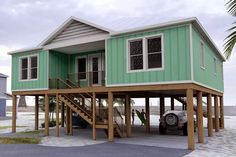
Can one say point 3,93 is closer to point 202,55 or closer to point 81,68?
point 81,68

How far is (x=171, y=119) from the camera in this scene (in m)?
18.6

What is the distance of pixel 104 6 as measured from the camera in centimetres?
1844

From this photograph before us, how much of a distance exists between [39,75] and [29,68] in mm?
1217

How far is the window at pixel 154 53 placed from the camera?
49.6 feet

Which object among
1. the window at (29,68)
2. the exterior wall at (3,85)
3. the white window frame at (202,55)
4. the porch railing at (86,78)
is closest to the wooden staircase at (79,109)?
the porch railing at (86,78)

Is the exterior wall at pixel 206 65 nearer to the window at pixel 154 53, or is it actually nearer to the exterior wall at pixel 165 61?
the exterior wall at pixel 165 61

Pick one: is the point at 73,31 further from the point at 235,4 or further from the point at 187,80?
the point at 235,4

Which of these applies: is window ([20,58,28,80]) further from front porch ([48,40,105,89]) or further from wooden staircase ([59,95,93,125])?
wooden staircase ([59,95,93,125])

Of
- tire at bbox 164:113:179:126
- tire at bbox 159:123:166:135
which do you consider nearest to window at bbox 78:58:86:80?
tire at bbox 159:123:166:135

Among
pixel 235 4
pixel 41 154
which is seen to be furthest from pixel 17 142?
pixel 235 4

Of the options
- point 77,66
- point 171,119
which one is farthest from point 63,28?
point 171,119

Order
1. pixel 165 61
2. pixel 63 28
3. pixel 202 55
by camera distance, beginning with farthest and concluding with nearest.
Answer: pixel 63 28
pixel 202 55
pixel 165 61

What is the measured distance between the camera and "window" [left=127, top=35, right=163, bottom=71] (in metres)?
15.1

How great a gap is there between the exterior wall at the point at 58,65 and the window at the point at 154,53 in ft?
25.8
